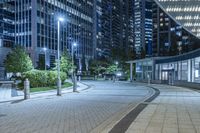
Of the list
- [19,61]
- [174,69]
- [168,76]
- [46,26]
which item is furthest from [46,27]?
[168,76]

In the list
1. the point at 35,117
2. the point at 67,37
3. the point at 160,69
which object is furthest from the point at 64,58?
the point at 35,117

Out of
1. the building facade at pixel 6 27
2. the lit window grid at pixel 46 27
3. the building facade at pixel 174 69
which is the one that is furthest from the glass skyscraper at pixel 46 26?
the building facade at pixel 174 69

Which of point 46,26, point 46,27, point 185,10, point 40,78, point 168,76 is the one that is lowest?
point 168,76

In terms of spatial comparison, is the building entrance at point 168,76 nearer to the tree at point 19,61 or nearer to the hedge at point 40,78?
the hedge at point 40,78

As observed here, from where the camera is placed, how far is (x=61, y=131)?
1027 centimetres

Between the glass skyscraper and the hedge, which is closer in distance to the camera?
the hedge

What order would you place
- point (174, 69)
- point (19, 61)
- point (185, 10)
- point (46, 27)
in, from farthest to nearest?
1. point (46, 27)
2. point (19, 61)
3. point (174, 69)
4. point (185, 10)

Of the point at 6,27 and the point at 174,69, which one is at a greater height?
the point at 6,27

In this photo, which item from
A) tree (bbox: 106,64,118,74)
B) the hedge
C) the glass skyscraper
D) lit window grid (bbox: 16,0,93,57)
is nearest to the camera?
the hedge

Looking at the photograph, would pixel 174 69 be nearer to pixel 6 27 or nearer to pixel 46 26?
pixel 46 26

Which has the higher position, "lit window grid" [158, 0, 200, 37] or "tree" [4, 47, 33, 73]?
"lit window grid" [158, 0, 200, 37]

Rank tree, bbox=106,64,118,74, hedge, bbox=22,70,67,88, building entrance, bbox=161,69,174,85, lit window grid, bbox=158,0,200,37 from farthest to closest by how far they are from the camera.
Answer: tree, bbox=106,64,118,74
building entrance, bbox=161,69,174,85
lit window grid, bbox=158,0,200,37
hedge, bbox=22,70,67,88

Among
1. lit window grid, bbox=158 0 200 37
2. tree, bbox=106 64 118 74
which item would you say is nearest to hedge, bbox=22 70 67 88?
lit window grid, bbox=158 0 200 37

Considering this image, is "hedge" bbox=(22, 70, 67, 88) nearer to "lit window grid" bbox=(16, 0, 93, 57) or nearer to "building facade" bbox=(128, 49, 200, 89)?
"building facade" bbox=(128, 49, 200, 89)
